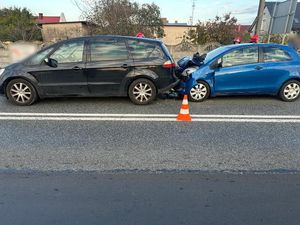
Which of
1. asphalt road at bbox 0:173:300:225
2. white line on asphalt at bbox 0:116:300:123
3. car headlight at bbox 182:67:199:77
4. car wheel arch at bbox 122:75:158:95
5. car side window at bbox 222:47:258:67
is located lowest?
white line on asphalt at bbox 0:116:300:123

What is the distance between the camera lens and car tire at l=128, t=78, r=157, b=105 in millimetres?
6700

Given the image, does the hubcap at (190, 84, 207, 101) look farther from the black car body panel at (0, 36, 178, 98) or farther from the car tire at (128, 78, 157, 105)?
the car tire at (128, 78, 157, 105)

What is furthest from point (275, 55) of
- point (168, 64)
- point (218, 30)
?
point (218, 30)

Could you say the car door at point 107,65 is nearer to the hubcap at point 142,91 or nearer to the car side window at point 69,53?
the car side window at point 69,53

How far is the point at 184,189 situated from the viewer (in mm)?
3221

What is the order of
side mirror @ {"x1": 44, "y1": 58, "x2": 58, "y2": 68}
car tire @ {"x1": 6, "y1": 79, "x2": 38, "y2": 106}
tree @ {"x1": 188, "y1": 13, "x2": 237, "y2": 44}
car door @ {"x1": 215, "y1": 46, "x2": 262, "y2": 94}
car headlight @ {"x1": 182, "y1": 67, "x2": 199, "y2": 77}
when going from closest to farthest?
side mirror @ {"x1": 44, "y1": 58, "x2": 58, "y2": 68}
car tire @ {"x1": 6, "y1": 79, "x2": 38, "y2": 106}
car door @ {"x1": 215, "y1": 46, "x2": 262, "y2": 94}
car headlight @ {"x1": 182, "y1": 67, "x2": 199, "y2": 77}
tree @ {"x1": 188, "y1": 13, "x2": 237, "y2": 44}

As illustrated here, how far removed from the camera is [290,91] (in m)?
7.22

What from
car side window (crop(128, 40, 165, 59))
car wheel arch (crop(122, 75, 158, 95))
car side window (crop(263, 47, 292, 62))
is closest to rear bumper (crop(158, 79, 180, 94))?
car wheel arch (crop(122, 75, 158, 95))

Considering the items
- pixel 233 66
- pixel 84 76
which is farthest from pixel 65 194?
pixel 233 66

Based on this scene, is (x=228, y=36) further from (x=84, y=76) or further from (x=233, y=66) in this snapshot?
(x=84, y=76)

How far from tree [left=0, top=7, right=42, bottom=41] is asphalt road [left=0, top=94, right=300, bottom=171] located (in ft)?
62.2

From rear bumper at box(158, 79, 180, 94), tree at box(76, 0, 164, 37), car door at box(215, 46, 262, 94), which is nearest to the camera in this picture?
rear bumper at box(158, 79, 180, 94)

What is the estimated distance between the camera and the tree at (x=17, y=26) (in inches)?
907

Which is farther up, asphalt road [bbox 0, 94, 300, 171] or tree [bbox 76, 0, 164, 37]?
tree [bbox 76, 0, 164, 37]
